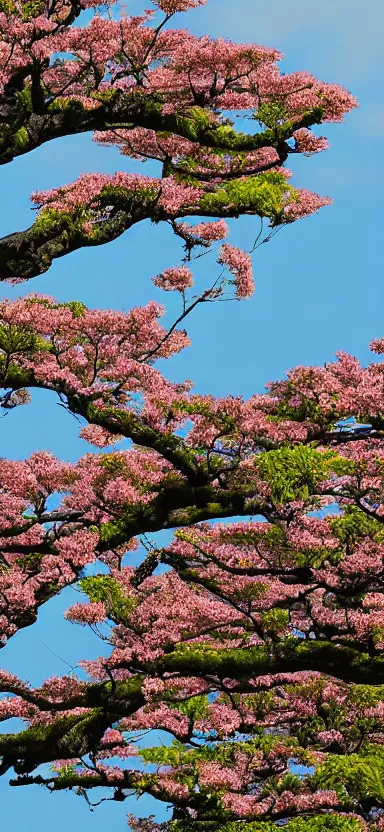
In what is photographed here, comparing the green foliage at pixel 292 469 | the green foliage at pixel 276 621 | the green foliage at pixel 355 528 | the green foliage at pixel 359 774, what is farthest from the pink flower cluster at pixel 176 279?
the green foliage at pixel 359 774

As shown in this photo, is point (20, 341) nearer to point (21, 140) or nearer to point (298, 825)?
point (21, 140)

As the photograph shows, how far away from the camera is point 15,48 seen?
14664 mm

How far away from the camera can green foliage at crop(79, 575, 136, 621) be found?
1656 cm

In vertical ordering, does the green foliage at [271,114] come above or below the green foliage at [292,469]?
above

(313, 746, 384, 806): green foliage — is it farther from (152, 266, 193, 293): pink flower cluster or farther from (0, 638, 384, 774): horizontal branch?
(152, 266, 193, 293): pink flower cluster

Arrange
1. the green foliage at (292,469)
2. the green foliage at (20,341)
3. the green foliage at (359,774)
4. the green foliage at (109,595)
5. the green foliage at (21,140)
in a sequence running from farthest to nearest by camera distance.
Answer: the green foliage at (359,774)
the green foliage at (109,595)
the green foliage at (21,140)
the green foliage at (20,341)
the green foliage at (292,469)

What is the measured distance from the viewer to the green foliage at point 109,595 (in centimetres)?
1656

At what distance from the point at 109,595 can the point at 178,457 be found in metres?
2.35

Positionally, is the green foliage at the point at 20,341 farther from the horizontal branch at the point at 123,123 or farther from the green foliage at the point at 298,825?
the green foliage at the point at 298,825

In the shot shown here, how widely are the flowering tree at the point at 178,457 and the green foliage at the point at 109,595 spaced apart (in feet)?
0.10

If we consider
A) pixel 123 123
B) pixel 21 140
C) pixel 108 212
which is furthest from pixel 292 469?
pixel 21 140

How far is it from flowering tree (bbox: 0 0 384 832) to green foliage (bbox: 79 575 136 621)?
0.10 ft

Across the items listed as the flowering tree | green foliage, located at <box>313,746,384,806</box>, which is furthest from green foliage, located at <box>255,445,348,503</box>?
green foliage, located at <box>313,746,384,806</box>

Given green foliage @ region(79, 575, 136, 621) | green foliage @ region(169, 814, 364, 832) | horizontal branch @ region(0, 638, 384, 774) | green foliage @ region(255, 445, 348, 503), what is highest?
green foliage @ region(255, 445, 348, 503)
